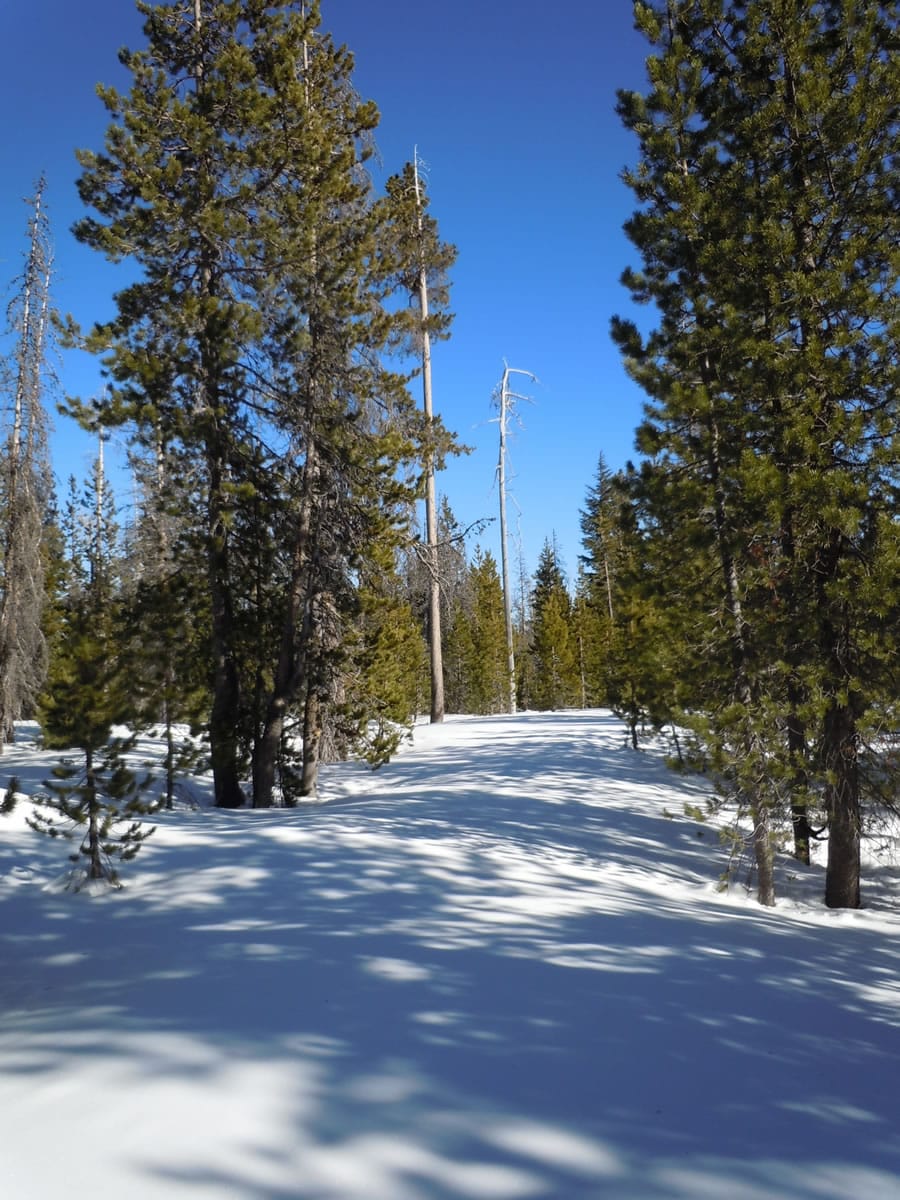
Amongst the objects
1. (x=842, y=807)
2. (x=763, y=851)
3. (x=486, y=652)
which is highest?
(x=486, y=652)

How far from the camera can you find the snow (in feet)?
8.34

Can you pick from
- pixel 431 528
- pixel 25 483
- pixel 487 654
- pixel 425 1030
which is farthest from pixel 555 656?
pixel 425 1030

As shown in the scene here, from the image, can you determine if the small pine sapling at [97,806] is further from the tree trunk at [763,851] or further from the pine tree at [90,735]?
the tree trunk at [763,851]

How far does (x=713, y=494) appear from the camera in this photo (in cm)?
757

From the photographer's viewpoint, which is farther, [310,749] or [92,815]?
[310,749]

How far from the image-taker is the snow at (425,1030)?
8.34 ft

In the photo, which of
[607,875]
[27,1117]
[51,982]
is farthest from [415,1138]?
[607,875]

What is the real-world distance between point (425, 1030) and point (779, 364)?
6.31 meters

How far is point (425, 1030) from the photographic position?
3.51m

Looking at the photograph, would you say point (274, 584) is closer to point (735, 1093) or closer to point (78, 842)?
point (78, 842)

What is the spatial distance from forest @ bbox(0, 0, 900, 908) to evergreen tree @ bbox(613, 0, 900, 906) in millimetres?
31

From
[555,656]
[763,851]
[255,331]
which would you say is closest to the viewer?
[763,851]

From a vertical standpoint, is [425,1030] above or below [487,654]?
below

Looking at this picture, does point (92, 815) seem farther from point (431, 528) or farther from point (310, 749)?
point (431, 528)
